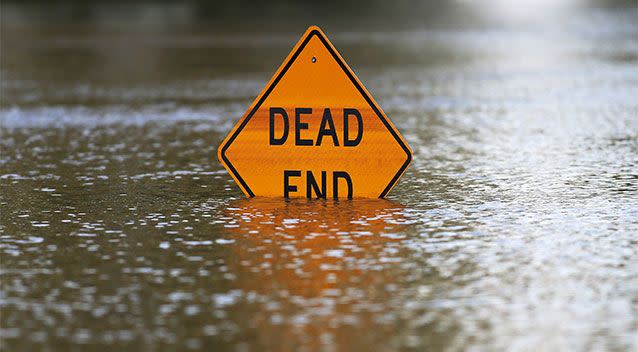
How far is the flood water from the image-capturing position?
653 centimetres

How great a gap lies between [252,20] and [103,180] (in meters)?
39.1

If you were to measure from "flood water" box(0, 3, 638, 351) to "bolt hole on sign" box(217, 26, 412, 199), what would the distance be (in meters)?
0.19

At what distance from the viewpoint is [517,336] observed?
629 centimetres

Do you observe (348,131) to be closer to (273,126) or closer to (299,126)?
(299,126)

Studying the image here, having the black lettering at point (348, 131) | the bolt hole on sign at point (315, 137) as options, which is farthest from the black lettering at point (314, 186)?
the black lettering at point (348, 131)

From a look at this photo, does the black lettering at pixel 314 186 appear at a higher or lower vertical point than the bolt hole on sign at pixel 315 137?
lower

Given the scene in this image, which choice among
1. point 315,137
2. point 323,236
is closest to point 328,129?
point 315,137

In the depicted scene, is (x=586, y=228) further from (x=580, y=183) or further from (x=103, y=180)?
(x=103, y=180)

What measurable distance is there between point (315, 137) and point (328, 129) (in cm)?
11

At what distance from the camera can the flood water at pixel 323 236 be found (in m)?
6.53

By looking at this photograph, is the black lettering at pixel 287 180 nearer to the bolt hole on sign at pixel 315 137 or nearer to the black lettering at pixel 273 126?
the bolt hole on sign at pixel 315 137

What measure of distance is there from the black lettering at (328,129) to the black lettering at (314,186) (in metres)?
0.24

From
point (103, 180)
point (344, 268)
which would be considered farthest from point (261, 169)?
point (344, 268)

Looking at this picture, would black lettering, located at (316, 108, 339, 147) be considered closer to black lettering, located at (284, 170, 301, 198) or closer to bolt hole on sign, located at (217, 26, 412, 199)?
bolt hole on sign, located at (217, 26, 412, 199)
